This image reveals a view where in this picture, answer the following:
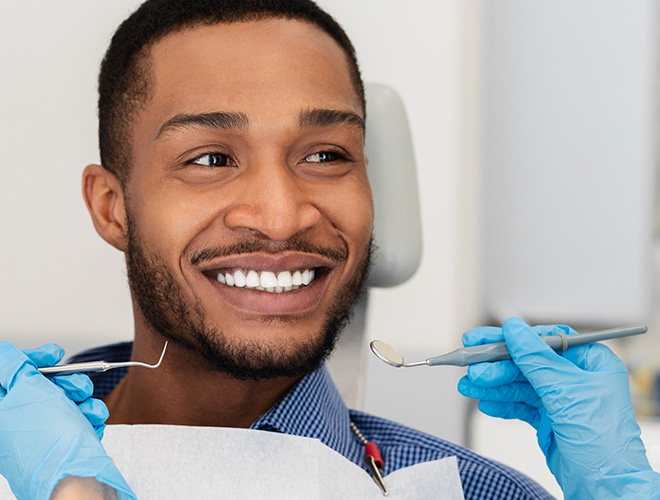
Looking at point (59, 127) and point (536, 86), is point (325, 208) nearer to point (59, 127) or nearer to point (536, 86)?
point (59, 127)

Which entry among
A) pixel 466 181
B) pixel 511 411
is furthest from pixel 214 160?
pixel 466 181

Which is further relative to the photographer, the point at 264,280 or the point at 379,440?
the point at 379,440

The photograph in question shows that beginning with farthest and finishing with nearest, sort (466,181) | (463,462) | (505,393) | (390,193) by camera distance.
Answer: (466,181), (390,193), (463,462), (505,393)

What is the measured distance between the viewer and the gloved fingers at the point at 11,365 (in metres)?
0.90

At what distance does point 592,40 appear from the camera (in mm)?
2268

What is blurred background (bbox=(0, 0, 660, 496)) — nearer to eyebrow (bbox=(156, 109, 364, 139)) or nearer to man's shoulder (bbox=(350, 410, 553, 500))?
man's shoulder (bbox=(350, 410, 553, 500))

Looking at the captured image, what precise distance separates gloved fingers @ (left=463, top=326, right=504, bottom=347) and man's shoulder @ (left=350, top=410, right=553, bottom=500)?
279mm

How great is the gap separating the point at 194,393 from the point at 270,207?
0.36 metres

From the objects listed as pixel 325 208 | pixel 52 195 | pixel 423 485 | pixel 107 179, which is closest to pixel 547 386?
pixel 423 485

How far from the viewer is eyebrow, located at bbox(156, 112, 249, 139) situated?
1.03m

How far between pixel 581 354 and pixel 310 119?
21.2 inches

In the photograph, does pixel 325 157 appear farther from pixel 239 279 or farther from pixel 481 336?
pixel 481 336

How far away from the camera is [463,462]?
3.93 feet

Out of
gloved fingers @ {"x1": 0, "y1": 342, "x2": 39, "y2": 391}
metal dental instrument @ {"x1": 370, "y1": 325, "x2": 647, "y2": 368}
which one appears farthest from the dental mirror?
gloved fingers @ {"x1": 0, "y1": 342, "x2": 39, "y2": 391}
